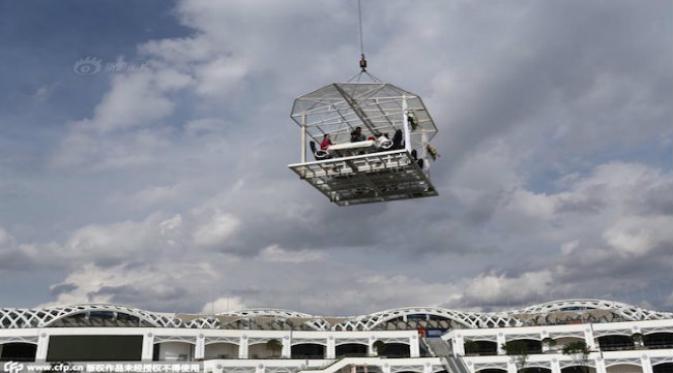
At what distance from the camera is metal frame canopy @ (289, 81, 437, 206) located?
19.3 m

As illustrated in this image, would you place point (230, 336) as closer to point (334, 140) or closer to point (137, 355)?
point (137, 355)

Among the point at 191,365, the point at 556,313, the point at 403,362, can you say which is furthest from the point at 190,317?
the point at 556,313

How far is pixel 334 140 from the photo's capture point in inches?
856

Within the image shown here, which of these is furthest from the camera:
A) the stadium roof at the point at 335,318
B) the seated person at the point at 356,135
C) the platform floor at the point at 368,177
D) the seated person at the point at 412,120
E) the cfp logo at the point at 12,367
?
the stadium roof at the point at 335,318

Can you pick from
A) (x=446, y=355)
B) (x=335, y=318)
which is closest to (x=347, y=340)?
(x=335, y=318)

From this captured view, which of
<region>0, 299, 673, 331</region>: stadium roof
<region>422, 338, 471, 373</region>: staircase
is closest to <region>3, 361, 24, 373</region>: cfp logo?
<region>0, 299, 673, 331</region>: stadium roof

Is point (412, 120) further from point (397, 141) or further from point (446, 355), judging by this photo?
point (446, 355)

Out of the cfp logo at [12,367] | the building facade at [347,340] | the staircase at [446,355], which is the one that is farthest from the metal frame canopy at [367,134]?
the cfp logo at [12,367]

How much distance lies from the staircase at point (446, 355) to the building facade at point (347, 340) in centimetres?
11

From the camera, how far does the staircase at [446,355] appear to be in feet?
155

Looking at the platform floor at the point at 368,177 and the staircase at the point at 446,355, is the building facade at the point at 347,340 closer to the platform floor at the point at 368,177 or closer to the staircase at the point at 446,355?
the staircase at the point at 446,355

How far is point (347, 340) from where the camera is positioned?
5303cm

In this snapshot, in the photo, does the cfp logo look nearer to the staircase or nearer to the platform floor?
the staircase

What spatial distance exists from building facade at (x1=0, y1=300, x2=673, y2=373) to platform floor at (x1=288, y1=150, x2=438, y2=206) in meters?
25.7
